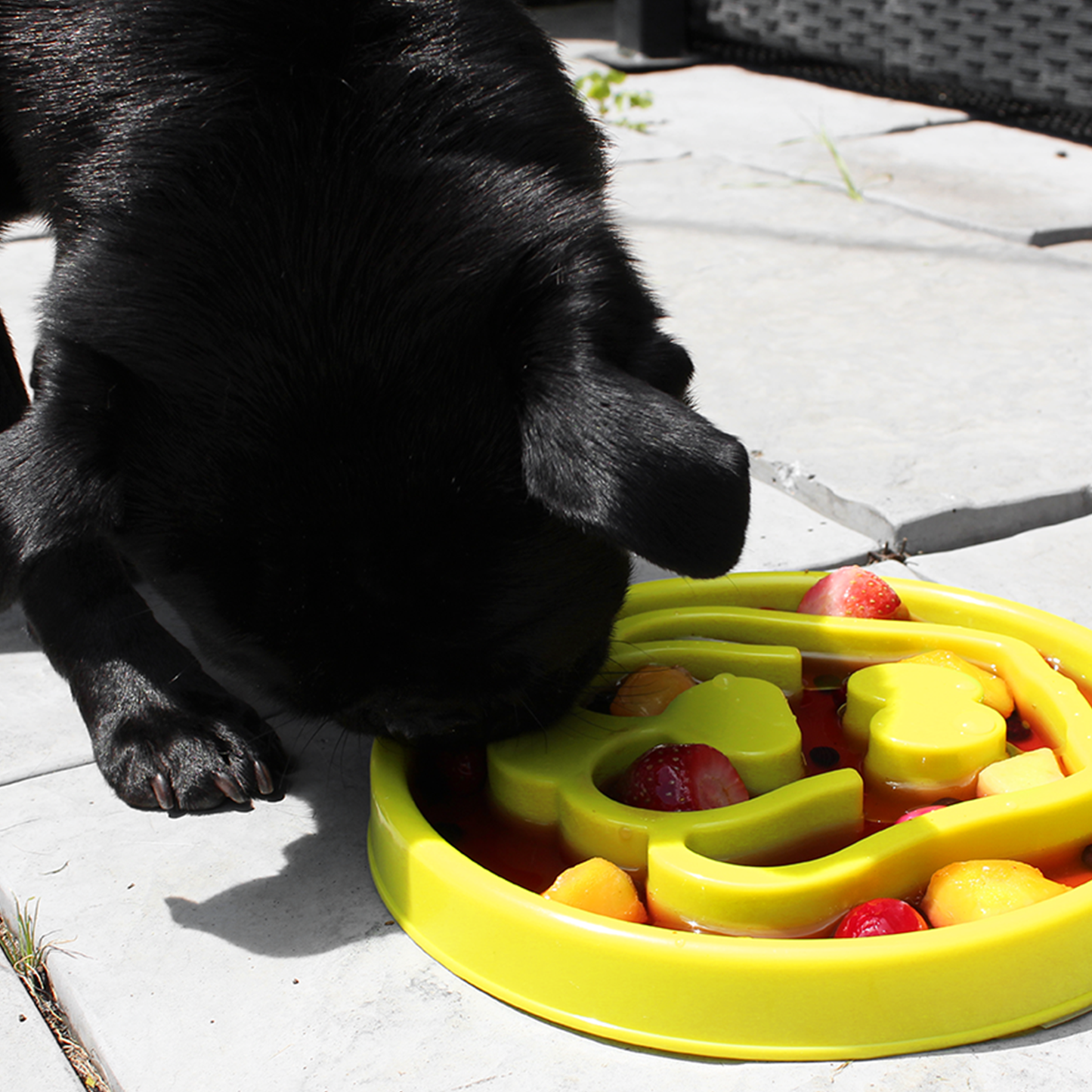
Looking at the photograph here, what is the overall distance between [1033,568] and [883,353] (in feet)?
3.74

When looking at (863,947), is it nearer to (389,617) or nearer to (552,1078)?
(552,1078)

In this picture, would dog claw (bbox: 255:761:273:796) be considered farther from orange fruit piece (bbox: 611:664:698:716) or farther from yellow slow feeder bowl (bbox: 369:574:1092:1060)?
orange fruit piece (bbox: 611:664:698:716)

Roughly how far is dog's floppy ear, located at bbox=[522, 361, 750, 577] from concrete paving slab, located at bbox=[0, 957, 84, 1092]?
2.66 feet

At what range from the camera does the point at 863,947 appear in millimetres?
1335

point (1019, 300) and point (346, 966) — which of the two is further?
point (1019, 300)

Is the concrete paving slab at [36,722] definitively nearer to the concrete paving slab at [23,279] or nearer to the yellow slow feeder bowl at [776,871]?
the yellow slow feeder bowl at [776,871]

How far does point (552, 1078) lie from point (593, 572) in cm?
55

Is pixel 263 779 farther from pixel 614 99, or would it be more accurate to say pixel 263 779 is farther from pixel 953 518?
pixel 614 99

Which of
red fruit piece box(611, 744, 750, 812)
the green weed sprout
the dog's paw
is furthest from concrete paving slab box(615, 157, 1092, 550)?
the green weed sprout

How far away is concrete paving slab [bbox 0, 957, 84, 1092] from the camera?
142cm

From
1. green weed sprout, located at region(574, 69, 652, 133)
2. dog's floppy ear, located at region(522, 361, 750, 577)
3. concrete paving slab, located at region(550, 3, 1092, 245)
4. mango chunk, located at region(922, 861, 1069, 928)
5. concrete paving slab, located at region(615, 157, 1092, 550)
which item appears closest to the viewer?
dog's floppy ear, located at region(522, 361, 750, 577)

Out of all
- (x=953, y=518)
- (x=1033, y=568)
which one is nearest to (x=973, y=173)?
(x=953, y=518)

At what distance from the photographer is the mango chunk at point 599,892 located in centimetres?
149

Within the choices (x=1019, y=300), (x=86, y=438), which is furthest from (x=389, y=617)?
(x=1019, y=300)
